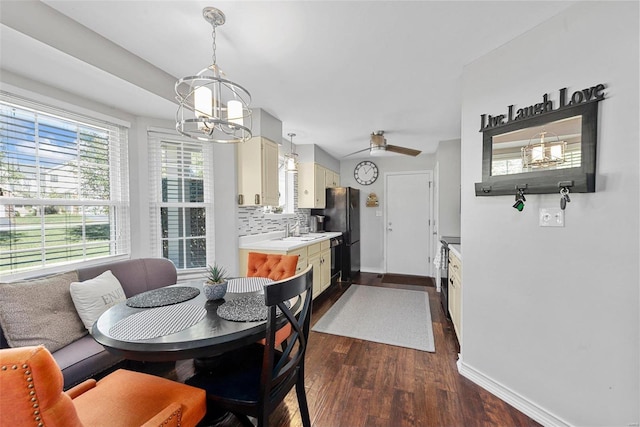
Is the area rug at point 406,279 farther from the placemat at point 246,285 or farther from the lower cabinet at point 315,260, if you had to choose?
the placemat at point 246,285

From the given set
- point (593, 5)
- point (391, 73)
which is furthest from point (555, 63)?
point (391, 73)

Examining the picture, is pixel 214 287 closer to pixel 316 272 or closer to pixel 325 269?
pixel 316 272

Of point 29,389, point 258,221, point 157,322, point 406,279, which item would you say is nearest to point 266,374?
point 157,322

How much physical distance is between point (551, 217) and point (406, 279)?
3.43 metres

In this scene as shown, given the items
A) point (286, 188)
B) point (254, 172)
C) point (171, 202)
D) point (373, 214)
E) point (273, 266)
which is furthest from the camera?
point (373, 214)

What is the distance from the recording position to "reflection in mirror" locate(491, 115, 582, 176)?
56.2 inches

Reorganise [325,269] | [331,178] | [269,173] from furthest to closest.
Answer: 1. [331,178]
2. [325,269]
3. [269,173]

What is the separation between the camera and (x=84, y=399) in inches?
42.6

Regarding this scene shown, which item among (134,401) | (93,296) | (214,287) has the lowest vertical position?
(134,401)

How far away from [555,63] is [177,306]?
2.61 m

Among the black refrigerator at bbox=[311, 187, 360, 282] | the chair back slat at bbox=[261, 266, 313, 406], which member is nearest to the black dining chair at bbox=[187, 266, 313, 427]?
the chair back slat at bbox=[261, 266, 313, 406]

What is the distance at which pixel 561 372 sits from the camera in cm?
150

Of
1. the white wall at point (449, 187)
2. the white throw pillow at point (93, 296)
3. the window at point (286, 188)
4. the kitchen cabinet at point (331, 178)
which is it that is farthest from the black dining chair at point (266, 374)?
the kitchen cabinet at point (331, 178)

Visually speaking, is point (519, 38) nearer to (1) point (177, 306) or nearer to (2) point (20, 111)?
(1) point (177, 306)
